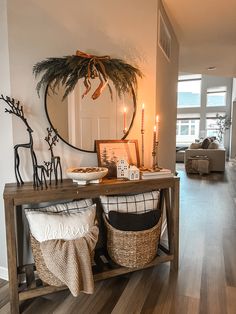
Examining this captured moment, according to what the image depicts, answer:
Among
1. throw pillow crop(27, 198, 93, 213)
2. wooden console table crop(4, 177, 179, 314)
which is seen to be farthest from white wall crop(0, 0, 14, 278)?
throw pillow crop(27, 198, 93, 213)

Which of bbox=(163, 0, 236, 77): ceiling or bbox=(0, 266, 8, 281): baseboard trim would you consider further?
bbox=(163, 0, 236, 77): ceiling

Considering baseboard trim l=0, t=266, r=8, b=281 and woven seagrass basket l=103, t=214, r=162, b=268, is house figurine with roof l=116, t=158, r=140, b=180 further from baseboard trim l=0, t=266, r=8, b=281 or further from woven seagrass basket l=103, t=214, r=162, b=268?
baseboard trim l=0, t=266, r=8, b=281

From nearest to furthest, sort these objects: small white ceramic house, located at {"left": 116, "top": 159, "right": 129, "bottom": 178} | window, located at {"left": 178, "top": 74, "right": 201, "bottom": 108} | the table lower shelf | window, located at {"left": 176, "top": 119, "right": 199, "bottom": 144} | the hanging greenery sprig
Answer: the table lower shelf, the hanging greenery sprig, small white ceramic house, located at {"left": 116, "top": 159, "right": 129, "bottom": 178}, window, located at {"left": 178, "top": 74, "right": 201, "bottom": 108}, window, located at {"left": 176, "top": 119, "right": 199, "bottom": 144}

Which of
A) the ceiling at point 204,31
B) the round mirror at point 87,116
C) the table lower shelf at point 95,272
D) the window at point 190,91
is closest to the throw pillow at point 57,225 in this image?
the table lower shelf at point 95,272

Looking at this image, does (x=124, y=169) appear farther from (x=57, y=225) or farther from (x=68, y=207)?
(x=57, y=225)

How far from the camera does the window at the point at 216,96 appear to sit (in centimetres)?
1072

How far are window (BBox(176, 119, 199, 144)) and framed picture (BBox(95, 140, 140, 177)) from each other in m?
9.34

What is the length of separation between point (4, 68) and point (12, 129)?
47 cm

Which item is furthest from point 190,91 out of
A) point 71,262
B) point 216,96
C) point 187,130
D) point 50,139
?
point 71,262

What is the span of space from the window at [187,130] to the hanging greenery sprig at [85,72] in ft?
31.1

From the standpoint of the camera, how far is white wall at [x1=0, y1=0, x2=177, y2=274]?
1.92 m

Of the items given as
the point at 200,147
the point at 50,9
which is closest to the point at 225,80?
the point at 200,147

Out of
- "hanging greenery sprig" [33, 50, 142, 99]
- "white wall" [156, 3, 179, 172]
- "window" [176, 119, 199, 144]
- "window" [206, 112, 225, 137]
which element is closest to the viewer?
"hanging greenery sprig" [33, 50, 142, 99]

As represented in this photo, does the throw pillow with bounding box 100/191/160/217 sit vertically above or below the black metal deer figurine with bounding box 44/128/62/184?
below
